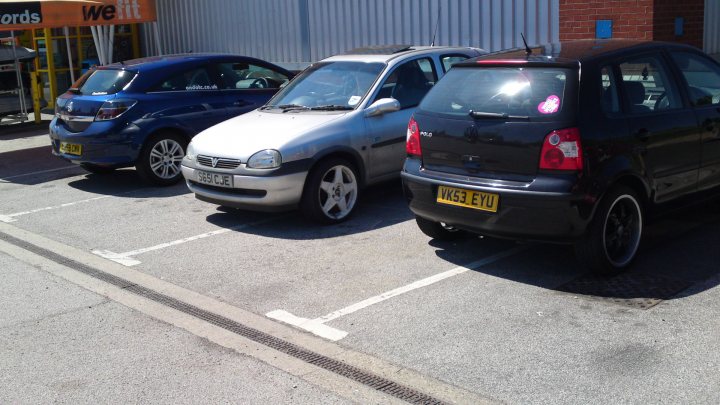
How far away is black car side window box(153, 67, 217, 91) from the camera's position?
10.2 meters

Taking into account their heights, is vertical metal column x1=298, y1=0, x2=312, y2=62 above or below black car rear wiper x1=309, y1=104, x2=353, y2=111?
above

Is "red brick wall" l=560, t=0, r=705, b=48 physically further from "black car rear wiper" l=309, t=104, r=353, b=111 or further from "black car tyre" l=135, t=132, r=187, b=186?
"black car tyre" l=135, t=132, r=187, b=186

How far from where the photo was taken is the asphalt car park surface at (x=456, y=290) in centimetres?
451

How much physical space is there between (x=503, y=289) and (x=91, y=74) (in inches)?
274

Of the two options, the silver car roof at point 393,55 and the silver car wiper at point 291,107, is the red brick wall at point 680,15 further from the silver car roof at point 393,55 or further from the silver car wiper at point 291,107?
the silver car wiper at point 291,107

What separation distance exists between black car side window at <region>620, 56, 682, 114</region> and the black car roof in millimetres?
123

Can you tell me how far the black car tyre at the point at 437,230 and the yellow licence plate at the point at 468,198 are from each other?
2.03ft

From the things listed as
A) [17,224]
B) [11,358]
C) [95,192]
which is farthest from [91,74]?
[11,358]

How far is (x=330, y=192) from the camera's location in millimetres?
7848

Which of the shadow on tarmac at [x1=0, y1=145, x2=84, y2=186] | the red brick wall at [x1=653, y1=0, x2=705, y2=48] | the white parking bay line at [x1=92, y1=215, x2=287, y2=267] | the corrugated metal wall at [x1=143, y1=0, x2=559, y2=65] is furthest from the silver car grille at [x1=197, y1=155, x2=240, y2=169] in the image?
the red brick wall at [x1=653, y1=0, x2=705, y2=48]

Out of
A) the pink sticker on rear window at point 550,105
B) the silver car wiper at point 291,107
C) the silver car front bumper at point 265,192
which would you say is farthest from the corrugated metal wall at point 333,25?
the pink sticker on rear window at point 550,105

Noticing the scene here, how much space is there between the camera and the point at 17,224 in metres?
8.69

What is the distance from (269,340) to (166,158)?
215 inches

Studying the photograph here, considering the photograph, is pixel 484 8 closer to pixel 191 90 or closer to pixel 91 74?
pixel 191 90
